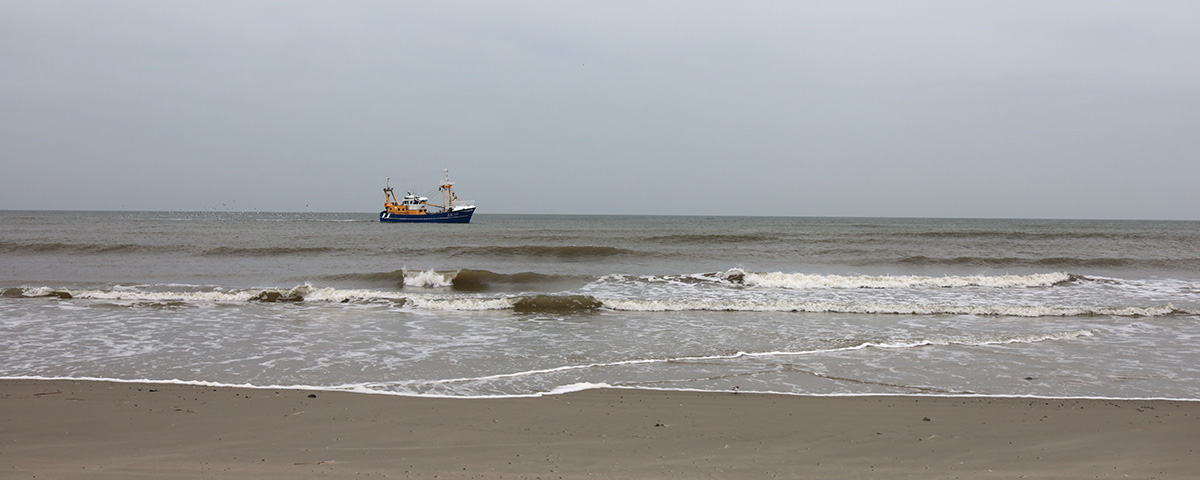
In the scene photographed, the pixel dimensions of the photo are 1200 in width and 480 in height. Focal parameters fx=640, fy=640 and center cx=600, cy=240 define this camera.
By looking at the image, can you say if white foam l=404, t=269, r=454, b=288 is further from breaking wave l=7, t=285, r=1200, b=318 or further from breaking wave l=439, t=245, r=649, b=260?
breaking wave l=439, t=245, r=649, b=260

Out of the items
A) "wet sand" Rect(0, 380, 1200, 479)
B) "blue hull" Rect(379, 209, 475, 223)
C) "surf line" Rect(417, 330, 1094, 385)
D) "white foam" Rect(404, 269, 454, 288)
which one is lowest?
"white foam" Rect(404, 269, 454, 288)

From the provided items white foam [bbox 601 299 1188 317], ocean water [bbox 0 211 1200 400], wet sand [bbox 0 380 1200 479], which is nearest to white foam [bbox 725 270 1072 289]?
ocean water [bbox 0 211 1200 400]

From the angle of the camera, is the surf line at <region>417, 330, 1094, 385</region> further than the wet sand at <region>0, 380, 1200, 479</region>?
Yes

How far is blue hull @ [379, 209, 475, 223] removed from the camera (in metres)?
65.5

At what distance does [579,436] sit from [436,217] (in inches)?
2482

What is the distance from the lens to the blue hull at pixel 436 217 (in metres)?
65.5

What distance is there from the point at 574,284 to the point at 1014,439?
1390 centimetres

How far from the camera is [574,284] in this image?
18234mm

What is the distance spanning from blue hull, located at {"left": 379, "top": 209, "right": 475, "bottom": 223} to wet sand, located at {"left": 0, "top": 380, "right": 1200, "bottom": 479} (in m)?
→ 60.0

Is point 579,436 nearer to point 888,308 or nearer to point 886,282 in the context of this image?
point 888,308

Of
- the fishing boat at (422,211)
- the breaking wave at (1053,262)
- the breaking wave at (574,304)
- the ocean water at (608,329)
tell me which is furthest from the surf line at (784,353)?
the fishing boat at (422,211)

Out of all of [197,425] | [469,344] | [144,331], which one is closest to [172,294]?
[144,331]

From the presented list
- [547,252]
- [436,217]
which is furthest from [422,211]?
[547,252]

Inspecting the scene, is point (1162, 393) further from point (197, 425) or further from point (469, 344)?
point (197, 425)
